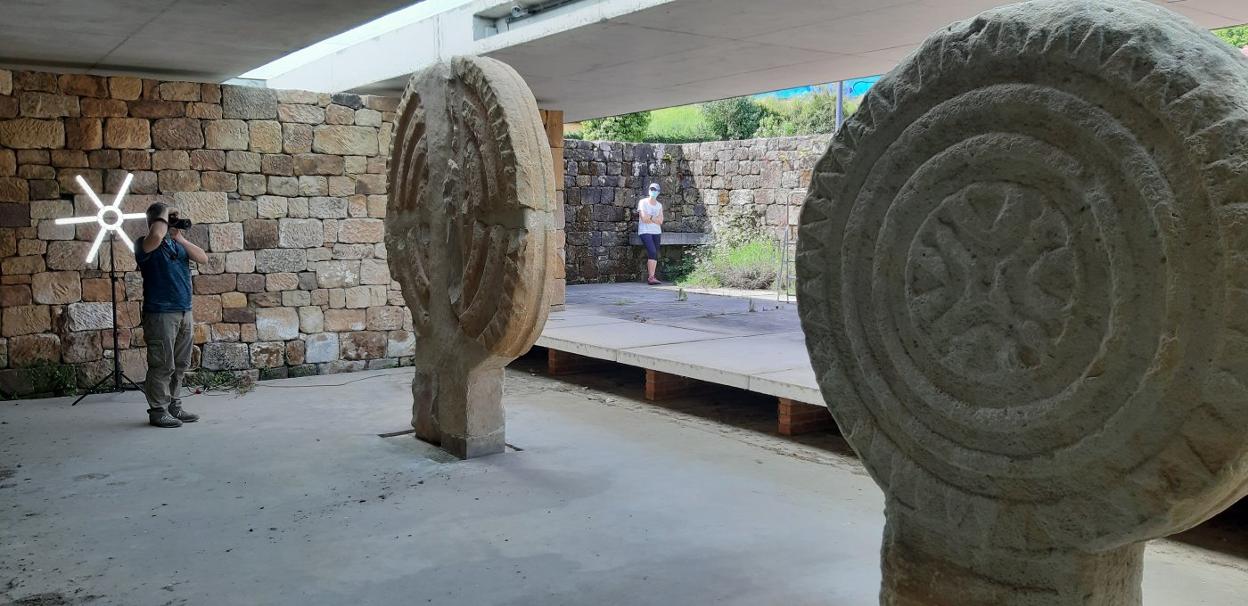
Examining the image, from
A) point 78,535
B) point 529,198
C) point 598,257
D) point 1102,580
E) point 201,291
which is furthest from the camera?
point 598,257

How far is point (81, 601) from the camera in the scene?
3.27 m

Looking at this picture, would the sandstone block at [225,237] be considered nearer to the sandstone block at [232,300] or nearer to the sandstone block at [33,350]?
the sandstone block at [232,300]

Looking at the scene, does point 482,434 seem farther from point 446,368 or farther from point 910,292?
point 910,292

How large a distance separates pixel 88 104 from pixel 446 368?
3689mm

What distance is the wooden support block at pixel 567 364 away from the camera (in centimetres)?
772

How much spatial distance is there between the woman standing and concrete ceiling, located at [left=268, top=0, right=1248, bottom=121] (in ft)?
10.6

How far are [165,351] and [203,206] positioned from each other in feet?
5.87

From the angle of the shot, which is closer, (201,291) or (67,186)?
(67,186)

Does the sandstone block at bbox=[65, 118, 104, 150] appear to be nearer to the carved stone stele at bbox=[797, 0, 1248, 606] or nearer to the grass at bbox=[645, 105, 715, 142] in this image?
the carved stone stele at bbox=[797, 0, 1248, 606]

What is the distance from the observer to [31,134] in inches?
262

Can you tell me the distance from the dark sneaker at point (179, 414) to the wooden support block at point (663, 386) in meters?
2.95

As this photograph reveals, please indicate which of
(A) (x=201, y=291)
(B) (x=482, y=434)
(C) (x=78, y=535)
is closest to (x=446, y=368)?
(B) (x=482, y=434)

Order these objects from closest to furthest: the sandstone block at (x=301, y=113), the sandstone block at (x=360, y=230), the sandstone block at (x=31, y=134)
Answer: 1. the sandstone block at (x=31, y=134)
2. the sandstone block at (x=301, y=113)
3. the sandstone block at (x=360, y=230)

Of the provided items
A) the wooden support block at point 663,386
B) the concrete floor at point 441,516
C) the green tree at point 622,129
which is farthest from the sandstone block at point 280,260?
the green tree at point 622,129
